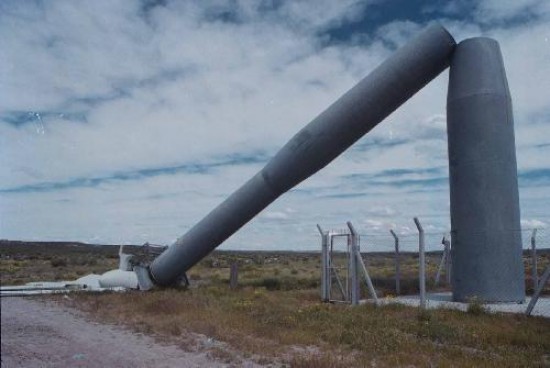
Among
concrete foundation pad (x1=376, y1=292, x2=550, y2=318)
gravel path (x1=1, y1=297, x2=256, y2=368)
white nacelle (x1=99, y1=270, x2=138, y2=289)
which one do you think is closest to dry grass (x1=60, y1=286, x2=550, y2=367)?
gravel path (x1=1, y1=297, x2=256, y2=368)

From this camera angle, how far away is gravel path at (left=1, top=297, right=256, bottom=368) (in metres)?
8.40

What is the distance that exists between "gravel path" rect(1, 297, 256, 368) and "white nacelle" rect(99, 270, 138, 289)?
591 centimetres

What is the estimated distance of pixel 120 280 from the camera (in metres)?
19.9

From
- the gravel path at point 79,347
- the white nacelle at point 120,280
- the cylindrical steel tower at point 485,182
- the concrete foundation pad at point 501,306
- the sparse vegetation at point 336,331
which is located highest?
the cylindrical steel tower at point 485,182

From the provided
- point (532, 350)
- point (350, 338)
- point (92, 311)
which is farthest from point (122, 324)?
point (532, 350)

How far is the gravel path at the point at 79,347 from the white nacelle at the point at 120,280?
5.91 meters

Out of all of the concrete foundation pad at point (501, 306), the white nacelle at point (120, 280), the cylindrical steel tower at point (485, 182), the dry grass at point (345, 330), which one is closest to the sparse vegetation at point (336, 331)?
the dry grass at point (345, 330)

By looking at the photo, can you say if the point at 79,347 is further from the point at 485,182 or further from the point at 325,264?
the point at 485,182

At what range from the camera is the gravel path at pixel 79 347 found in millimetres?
8398

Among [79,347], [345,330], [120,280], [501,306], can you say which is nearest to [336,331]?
[345,330]

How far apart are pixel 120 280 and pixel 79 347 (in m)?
10.4

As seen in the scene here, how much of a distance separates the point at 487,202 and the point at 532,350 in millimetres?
5891

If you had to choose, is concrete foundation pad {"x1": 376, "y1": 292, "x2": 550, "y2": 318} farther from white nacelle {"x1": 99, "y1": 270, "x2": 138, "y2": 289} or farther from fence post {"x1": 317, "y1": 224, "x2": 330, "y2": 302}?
white nacelle {"x1": 99, "y1": 270, "x2": 138, "y2": 289}

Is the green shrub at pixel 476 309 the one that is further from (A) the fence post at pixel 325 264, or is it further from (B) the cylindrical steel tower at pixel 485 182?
(A) the fence post at pixel 325 264
